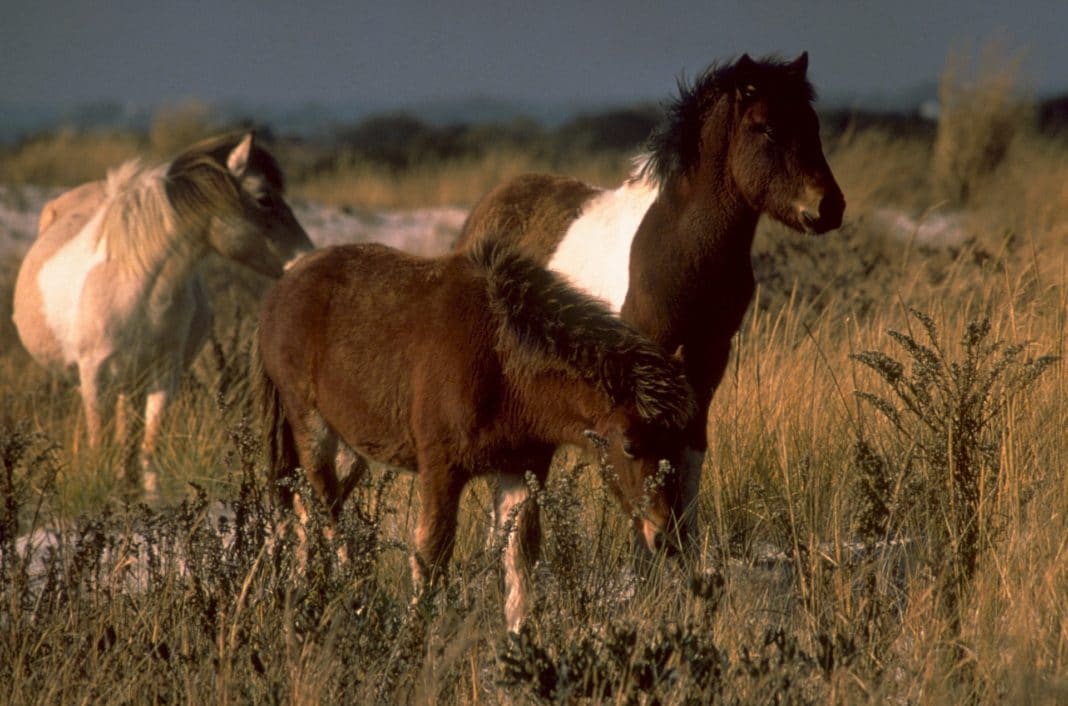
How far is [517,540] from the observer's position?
453cm

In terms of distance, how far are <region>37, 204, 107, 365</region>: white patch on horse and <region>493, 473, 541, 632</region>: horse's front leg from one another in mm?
3597

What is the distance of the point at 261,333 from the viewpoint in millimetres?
5320

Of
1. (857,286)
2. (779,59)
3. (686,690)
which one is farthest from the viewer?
(857,286)

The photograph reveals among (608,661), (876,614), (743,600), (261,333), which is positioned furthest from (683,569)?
(261,333)

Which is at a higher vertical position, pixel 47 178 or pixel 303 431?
pixel 303 431

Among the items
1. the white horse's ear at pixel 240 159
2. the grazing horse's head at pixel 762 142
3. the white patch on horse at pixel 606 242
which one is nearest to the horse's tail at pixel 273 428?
the white patch on horse at pixel 606 242

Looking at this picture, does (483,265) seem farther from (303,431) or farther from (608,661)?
(608,661)

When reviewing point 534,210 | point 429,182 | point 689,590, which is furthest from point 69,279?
point 429,182

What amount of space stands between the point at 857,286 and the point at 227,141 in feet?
12.5

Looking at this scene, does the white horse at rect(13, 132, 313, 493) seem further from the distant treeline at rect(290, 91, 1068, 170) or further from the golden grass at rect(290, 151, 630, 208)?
the distant treeline at rect(290, 91, 1068, 170)

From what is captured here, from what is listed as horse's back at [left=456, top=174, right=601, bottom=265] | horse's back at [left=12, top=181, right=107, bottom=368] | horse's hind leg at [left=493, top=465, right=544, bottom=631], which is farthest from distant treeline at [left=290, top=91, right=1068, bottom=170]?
horse's hind leg at [left=493, top=465, right=544, bottom=631]

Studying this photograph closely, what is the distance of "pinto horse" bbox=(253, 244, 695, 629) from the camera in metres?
4.26

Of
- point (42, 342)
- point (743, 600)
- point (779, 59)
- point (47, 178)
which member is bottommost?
point (47, 178)

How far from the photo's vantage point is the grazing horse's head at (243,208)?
25.0ft
